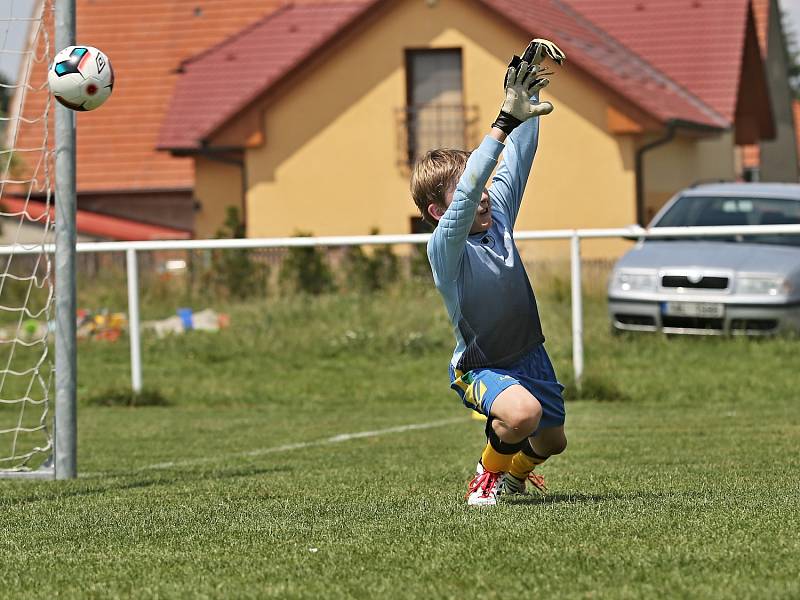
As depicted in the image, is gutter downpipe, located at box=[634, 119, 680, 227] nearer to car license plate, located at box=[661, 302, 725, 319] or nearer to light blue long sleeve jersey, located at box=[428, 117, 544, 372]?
car license plate, located at box=[661, 302, 725, 319]

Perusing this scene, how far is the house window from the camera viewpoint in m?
27.3

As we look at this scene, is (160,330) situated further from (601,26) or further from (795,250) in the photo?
(601,26)

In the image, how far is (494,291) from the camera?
6012 mm

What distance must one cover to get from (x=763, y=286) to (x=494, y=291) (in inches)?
325

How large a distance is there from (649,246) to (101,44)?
24.9 m

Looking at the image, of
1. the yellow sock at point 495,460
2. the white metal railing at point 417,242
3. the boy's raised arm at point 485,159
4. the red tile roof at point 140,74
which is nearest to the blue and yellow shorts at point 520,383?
the yellow sock at point 495,460

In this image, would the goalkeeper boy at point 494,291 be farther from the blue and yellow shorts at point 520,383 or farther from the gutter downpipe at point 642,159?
the gutter downpipe at point 642,159

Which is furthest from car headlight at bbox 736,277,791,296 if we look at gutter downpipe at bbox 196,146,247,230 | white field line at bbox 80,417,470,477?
gutter downpipe at bbox 196,146,247,230

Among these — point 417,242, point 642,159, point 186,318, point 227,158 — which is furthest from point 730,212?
point 227,158

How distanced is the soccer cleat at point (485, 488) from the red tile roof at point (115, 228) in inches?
1016

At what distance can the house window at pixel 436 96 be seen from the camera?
2730 centimetres

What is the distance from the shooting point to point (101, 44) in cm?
3706

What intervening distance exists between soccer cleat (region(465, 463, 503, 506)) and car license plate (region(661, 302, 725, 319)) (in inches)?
314

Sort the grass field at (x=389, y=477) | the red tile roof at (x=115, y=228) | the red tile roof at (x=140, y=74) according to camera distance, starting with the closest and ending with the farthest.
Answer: the grass field at (x=389, y=477) < the red tile roof at (x=115, y=228) < the red tile roof at (x=140, y=74)
